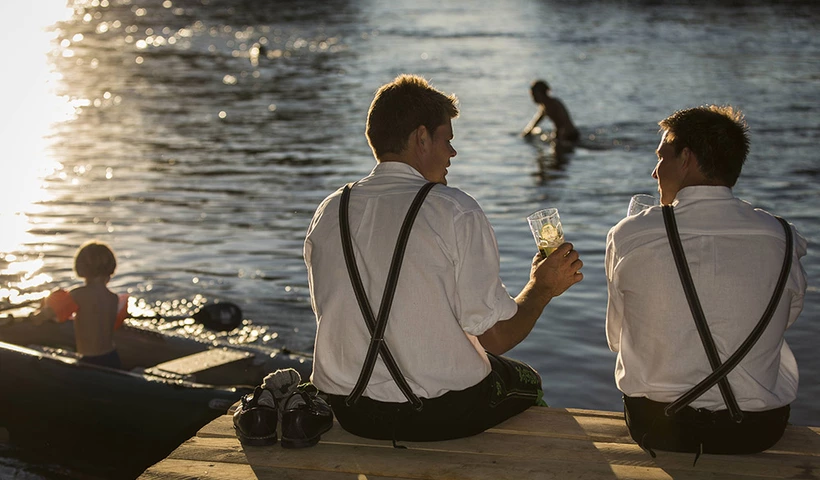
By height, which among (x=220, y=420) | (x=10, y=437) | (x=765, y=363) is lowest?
(x=10, y=437)

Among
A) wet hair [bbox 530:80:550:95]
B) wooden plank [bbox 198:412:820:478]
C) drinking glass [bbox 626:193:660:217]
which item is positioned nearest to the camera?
wooden plank [bbox 198:412:820:478]

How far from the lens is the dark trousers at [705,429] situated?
14.9 feet

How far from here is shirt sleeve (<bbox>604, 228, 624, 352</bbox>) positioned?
466 cm

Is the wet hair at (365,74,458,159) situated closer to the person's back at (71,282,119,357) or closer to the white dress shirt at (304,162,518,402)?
the white dress shirt at (304,162,518,402)

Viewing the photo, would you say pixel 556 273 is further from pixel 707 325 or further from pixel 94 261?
pixel 94 261

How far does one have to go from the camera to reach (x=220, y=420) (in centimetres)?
522

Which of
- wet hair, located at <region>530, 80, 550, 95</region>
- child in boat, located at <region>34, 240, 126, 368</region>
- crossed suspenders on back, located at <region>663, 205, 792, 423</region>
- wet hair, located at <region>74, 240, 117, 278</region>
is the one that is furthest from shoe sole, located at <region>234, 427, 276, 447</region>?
wet hair, located at <region>530, 80, 550, 95</region>

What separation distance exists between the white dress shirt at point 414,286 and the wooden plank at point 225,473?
440mm

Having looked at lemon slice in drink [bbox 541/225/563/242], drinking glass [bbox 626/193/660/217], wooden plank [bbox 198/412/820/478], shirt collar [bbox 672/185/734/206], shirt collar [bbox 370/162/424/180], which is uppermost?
shirt collar [bbox 370/162/424/180]

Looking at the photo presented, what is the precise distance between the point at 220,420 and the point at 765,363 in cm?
265

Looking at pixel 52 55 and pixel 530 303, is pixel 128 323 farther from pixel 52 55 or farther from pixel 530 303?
pixel 52 55

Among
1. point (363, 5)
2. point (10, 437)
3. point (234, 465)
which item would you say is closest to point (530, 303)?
point (234, 465)

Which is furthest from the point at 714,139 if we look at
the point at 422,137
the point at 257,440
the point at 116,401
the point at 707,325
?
the point at 116,401

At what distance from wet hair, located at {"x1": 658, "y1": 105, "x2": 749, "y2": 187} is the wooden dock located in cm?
126
